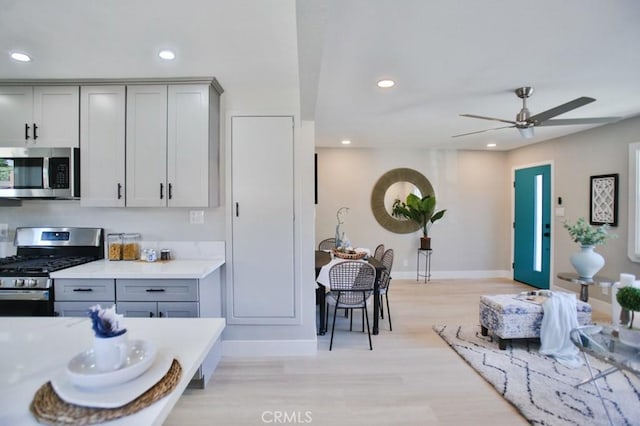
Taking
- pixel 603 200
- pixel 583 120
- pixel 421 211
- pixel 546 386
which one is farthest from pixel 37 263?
pixel 603 200

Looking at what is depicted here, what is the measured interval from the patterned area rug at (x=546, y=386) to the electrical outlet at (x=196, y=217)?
271 cm

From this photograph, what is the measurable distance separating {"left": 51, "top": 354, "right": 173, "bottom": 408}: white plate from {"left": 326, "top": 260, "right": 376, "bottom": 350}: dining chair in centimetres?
224

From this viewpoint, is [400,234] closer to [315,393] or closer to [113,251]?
[315,393]

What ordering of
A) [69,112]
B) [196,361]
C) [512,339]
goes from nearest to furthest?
[196,361] < [69,112] < [512,339]

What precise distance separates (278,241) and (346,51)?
1.65 meters

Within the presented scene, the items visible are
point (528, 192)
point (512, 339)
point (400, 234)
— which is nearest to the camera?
point (512, 339)

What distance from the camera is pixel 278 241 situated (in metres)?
2.88

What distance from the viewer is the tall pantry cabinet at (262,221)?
285cm

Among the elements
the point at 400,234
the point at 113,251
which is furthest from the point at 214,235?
the point at 400,234

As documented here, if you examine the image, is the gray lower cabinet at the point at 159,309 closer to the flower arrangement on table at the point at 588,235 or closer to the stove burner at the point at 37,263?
the stove burner at the point at 37,263

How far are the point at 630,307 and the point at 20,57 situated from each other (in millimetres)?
4519

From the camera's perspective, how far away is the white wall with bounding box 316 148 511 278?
5.82 meters

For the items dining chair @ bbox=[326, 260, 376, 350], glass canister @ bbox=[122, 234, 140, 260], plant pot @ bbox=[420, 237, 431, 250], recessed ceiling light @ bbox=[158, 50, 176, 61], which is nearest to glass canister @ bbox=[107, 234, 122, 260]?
glass canister @ bbox=[122, 234, 140, 260]

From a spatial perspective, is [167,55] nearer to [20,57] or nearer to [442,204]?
[20,57]
